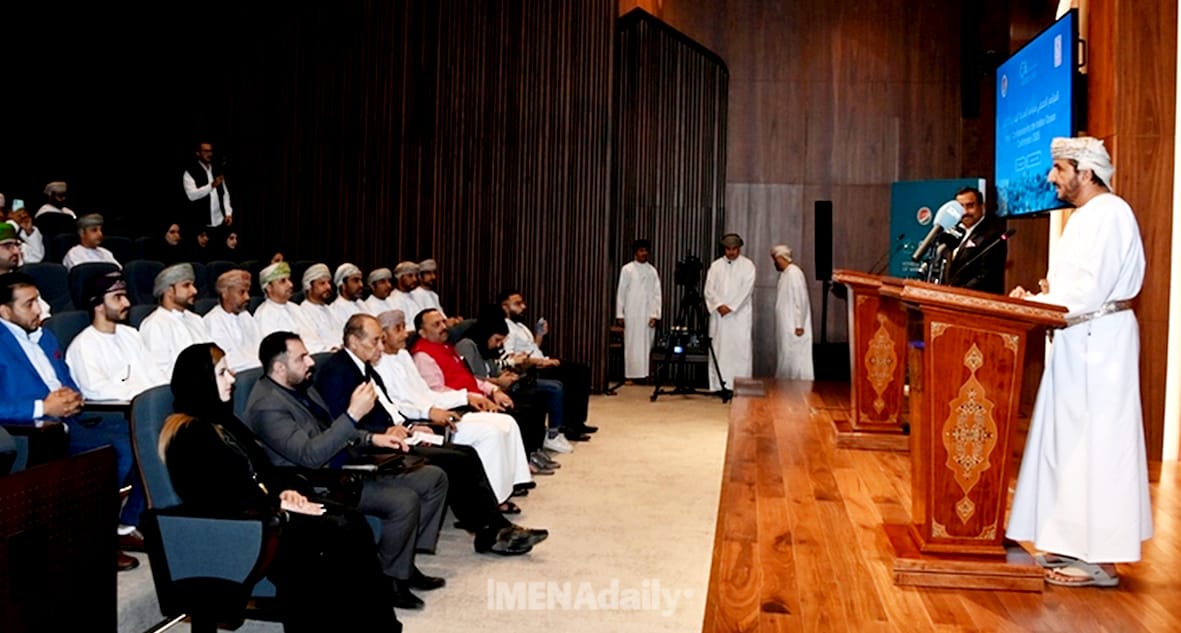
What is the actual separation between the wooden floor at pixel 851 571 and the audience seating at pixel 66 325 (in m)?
3.08

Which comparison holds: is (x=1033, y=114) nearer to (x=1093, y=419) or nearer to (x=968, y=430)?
(x=1093, y=419)

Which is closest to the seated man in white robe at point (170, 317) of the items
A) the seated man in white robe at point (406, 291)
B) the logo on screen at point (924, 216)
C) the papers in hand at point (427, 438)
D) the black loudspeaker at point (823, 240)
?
the papers in hand at point (427, 438)

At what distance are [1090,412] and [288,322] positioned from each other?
5.19 m

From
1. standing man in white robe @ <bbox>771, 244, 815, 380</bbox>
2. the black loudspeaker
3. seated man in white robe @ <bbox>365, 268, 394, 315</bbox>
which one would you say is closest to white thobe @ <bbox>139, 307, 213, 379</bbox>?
seated man in white robe @ <bbox>365, 268, 394, 315</bbox>

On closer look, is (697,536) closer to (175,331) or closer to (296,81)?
(175,331)

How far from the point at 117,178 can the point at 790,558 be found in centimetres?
882

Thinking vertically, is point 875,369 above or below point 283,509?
above

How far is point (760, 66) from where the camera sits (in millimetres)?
12156

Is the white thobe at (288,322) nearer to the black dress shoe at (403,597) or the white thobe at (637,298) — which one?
the black dress shoe at (403,597)

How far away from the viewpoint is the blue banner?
34.7ft

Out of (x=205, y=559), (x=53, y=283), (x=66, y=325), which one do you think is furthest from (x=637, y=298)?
(x=205, y=559)

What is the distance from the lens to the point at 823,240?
10945 mm

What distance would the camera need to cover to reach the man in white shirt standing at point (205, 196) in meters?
9.80

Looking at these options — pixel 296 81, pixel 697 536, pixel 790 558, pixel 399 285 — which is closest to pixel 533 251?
pixel 399 285
